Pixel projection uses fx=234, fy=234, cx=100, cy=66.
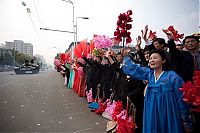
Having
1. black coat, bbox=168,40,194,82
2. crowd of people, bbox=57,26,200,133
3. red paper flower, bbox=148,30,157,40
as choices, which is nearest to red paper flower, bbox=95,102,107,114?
crowd of people, bbox=57,26,200,133

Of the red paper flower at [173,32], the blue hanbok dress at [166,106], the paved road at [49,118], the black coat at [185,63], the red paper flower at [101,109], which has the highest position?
the red paper flower at [173,32]

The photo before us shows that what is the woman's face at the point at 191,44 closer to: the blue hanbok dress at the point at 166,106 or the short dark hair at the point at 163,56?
the short dark hair at the point at 163,56

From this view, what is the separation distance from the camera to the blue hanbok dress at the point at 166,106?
2841mm

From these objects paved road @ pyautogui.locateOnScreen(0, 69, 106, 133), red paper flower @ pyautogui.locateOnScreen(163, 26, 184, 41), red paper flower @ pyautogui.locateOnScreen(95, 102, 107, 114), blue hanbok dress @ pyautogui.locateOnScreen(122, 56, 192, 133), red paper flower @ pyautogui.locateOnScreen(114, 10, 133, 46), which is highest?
red paper flower @ pyautogui.locateOnScreen(114, 10, 133, 46)

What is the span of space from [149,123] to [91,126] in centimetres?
220

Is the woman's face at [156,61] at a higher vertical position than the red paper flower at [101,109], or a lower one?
higher

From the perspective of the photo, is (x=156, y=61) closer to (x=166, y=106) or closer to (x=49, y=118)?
(x=166, y=106)

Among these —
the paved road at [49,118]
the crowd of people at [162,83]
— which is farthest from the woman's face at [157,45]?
the paved road at [49,118]

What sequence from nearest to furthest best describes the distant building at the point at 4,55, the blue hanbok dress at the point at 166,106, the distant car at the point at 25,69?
the blue hanbok dress at the point at 166,106, the distant building at the point at 4,55, the distant car at the point at 25,69

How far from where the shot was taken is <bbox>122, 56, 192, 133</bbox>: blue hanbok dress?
9.32 feet

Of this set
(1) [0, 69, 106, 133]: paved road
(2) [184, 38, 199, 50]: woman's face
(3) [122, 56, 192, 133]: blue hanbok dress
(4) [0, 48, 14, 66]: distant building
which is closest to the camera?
(3) [122, 56, 192, 133]: blue hanbok dress

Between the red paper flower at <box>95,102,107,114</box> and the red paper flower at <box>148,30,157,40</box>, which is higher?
the red paper flower at <box>148,30,157,40</box>

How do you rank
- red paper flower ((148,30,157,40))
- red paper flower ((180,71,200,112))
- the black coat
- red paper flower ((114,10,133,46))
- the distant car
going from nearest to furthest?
red paper flower ((180,71,200,112)), the black coat, red paper flower ((148,30,157,40)), red paper flower ((114,10,133,46)), the distant car

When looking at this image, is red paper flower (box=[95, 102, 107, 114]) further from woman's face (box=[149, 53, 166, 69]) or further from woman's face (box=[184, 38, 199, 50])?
woman's face (box=[149, 53, 166, 69])
